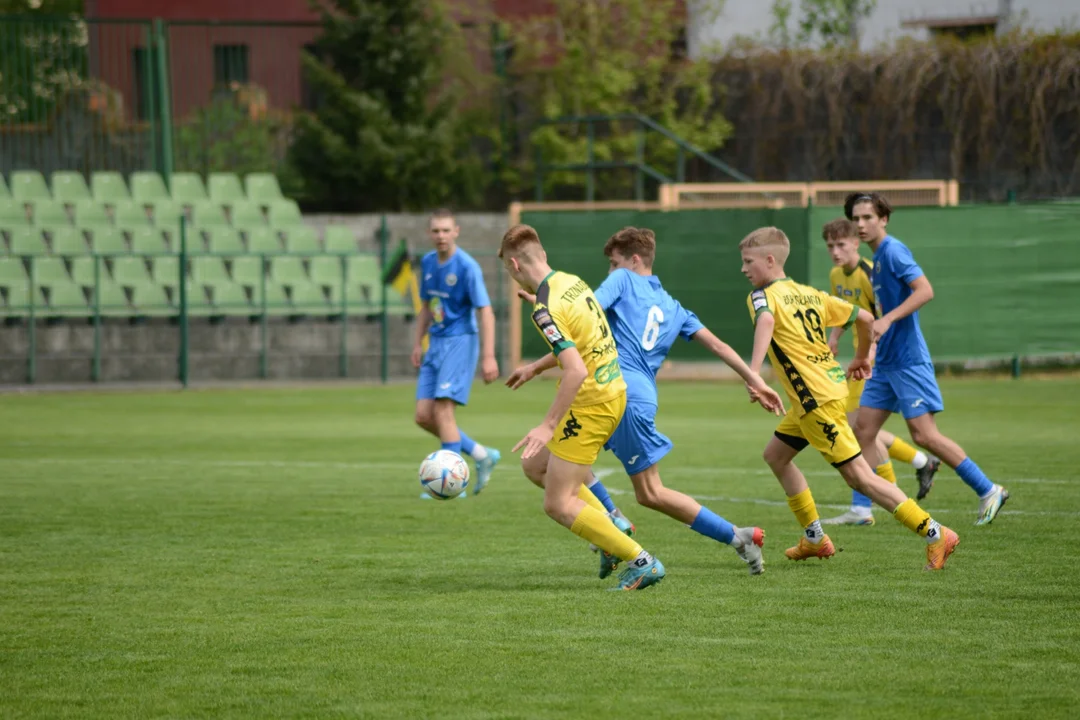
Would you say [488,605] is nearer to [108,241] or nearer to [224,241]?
[108,241]

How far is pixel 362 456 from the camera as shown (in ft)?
43.5

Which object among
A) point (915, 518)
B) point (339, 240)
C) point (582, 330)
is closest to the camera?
point (582, 330)

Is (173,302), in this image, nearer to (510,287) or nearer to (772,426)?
(510,287)

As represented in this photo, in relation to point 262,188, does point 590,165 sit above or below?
above

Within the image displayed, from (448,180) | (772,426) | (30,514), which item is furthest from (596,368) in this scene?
(448,180)

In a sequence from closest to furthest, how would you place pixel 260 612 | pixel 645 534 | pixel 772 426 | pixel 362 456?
pixel 260 612
pixel 645 534
pixel 362 456
pixel 772 426

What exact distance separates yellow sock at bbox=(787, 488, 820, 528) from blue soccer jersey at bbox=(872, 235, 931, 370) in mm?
1618

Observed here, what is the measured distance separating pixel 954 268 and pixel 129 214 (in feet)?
41.6

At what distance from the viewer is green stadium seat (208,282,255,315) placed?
2259 cm

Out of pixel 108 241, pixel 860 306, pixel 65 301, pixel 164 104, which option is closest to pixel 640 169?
pixel 164 104

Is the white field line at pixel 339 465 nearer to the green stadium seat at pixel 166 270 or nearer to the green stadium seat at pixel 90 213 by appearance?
the green stadium seat at pixel 166 270

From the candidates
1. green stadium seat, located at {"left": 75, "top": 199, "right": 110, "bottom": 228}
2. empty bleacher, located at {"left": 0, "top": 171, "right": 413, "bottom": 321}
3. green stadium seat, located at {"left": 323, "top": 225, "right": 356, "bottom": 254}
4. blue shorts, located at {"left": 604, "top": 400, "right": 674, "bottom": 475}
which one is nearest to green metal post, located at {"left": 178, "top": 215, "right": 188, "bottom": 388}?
→ empty bleacher, located at {"left": 0, "top": 171, "right": 413, "bottom": 321}

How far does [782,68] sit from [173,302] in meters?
12.0

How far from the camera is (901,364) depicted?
29.0ft
